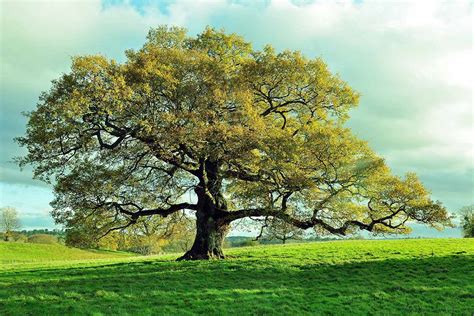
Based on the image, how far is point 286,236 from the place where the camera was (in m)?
31.9

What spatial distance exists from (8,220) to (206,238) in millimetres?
82171

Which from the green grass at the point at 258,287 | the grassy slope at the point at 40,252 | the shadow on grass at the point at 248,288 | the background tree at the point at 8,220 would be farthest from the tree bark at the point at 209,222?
the background tree at the point at 8,220

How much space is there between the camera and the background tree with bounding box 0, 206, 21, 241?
99.2 meters

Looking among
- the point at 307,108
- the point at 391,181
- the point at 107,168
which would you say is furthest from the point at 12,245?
the point at 391,181

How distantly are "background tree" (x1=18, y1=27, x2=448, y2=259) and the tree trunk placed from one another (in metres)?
0.07

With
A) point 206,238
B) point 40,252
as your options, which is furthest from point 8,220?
point 206,238

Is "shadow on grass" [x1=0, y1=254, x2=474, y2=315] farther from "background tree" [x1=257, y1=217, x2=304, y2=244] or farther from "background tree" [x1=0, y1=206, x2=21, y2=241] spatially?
"background tree" [x1=0, y1=206, x2=21, y2=241]

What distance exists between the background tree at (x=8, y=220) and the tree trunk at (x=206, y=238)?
80.3 meters

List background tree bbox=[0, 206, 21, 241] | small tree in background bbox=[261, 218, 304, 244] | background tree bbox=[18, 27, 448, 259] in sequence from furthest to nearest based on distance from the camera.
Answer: background tree bbox=[0, 206, 21, 241], small tree in background bbox=[261, 218, 304, 244], background tree bbox=[18, 27, 448, 259]

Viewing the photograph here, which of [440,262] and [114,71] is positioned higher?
[114,71]

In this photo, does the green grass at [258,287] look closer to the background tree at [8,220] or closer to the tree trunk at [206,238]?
the tree trunk at [206,238]

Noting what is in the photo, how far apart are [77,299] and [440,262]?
74.1 feet

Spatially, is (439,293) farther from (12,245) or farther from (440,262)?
(12,245)

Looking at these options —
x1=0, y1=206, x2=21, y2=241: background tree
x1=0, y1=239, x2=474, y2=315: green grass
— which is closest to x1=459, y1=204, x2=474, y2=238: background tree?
x1=0, y1=239, x2=474, y2=315: green grass
